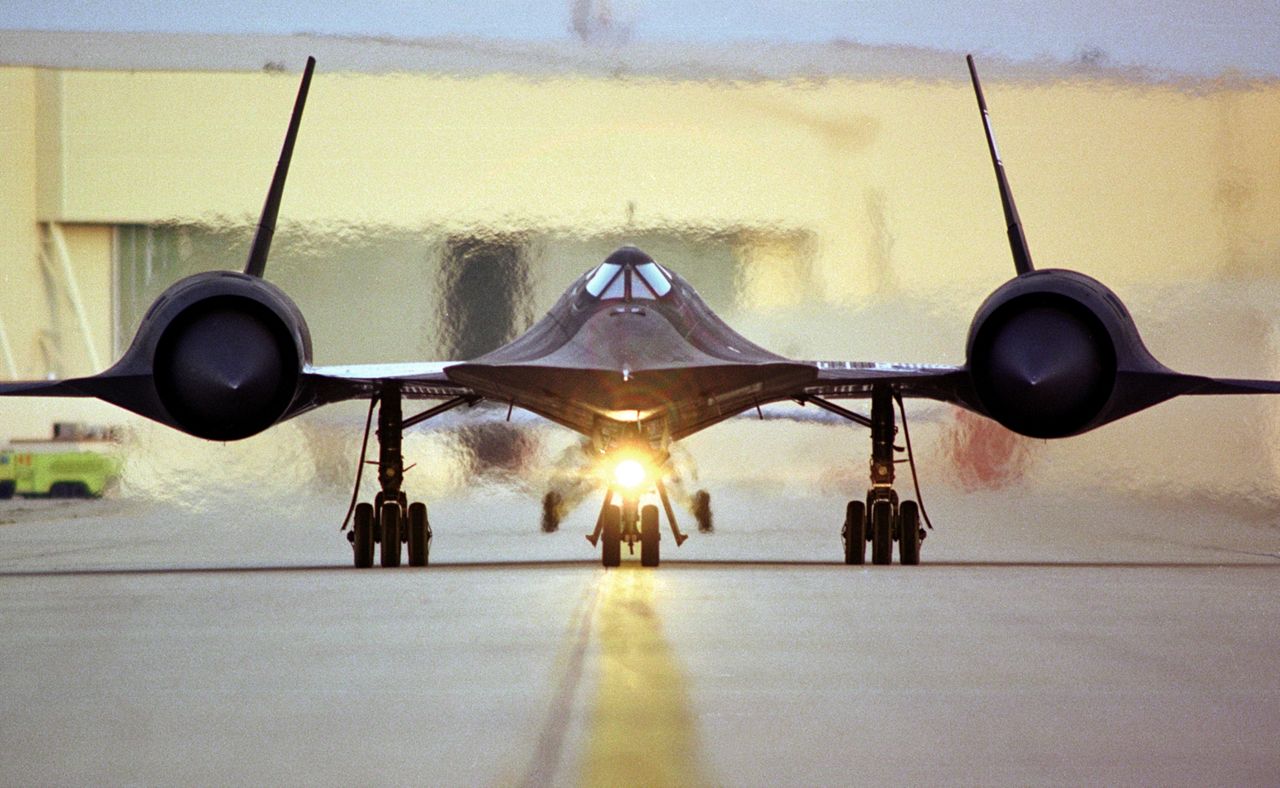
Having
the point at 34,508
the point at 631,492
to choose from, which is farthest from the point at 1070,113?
the point at 34,508

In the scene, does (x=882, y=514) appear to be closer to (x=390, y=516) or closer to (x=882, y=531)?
A: (x=882, y=531)

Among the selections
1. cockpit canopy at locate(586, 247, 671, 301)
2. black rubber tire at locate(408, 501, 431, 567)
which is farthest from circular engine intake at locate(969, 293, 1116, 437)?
black rubber tire at locate(408, 501, 431, 567)

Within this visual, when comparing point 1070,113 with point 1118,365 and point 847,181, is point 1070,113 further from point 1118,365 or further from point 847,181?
point 1118,365

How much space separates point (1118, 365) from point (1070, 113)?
385 cm

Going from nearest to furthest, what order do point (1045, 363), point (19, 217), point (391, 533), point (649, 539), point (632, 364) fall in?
1. point (632, 364)
2. point (1045, 363)
3. point (649, 539)
4. point (391, 533)
5. point (19, 217)

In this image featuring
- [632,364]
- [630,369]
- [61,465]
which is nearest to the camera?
[630,369]

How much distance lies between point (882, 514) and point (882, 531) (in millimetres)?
115

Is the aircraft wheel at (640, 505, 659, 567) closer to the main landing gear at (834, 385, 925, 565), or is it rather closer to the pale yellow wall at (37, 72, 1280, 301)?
the main landing gear at (834, 385, 925, 565)

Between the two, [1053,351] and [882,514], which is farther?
[882,514]

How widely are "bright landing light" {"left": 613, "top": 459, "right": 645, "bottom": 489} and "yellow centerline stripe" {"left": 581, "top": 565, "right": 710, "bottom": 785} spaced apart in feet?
12.2

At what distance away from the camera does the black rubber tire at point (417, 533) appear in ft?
40.6

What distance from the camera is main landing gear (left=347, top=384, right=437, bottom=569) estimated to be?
12242mm

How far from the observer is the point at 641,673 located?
5855 millimetres

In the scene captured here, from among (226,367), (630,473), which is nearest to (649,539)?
(630,473)
